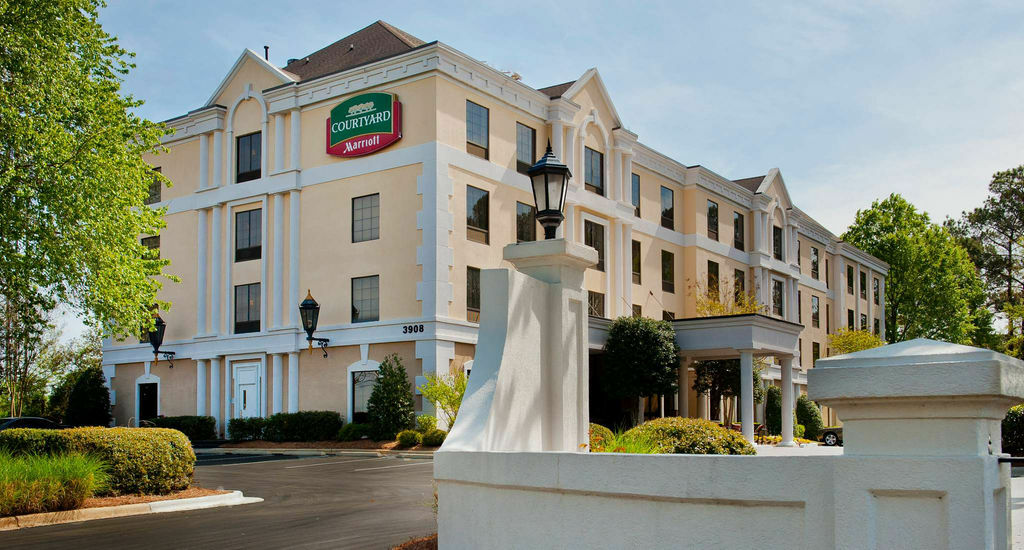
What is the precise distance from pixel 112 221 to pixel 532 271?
13164 millimetres

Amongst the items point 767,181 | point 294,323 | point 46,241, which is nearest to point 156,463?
point 46,241

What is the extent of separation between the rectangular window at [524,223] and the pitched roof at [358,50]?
7.20 m

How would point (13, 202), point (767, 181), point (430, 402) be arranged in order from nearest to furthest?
1. point (13, 202)
2. point (430, 402)
3. point (767, 181)

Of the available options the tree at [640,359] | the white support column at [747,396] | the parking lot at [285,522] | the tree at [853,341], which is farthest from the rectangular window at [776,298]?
the parking lot at [285,522]

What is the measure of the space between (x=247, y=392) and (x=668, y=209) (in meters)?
21.6

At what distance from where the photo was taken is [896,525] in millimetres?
4582

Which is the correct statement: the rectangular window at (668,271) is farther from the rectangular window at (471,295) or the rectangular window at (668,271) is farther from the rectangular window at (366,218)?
the rectangular window at (366,218)

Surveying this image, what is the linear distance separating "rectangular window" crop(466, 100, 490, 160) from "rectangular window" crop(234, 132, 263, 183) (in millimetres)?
9110

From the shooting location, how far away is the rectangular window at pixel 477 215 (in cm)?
3262

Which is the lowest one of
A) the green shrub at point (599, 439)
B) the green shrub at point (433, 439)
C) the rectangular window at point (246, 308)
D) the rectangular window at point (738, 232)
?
the green shrub at point (433, 439)

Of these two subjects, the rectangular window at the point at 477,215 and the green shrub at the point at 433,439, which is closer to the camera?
the green shrub at the point at 433,439

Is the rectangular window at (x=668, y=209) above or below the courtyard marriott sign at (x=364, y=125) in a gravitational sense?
below

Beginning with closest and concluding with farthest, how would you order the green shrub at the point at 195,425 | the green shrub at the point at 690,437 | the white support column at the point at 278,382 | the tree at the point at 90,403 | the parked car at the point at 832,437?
the green shrub at the point at 690,437, the white support column at the point at 278,382, the green shrub at the point at 195,425, the parked car at the point at 832,437, the tree at the point at 90,403

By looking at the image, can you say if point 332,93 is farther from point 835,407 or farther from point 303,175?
point 835,407
